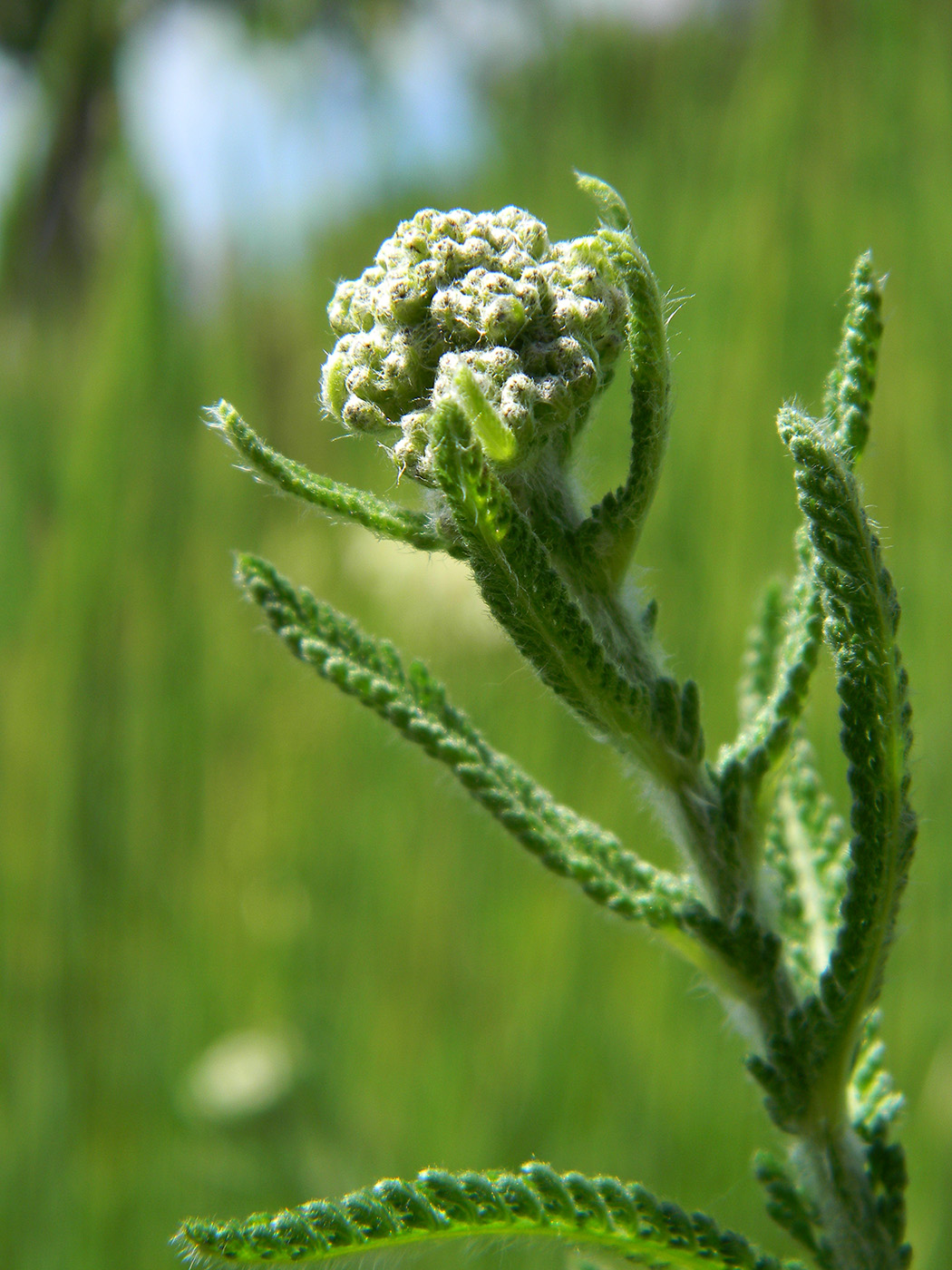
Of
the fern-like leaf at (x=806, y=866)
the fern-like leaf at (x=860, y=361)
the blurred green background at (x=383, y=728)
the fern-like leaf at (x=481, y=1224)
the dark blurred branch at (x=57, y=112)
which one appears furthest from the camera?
the dark blurred branch at (x=57, y=112)

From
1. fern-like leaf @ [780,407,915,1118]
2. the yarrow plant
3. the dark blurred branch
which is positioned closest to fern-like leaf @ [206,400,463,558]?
the yarrow plant

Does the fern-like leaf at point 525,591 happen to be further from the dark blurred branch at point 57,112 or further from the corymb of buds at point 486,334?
the dark blurred branch at point 57,112

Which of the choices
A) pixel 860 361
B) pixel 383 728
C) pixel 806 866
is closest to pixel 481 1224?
pixel 806 866

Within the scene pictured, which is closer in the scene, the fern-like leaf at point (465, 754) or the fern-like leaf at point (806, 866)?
the fern-like leaf at point (465, 754)

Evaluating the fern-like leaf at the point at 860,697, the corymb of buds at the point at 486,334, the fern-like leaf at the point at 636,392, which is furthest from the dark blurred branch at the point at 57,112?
the fern-like leaf at the point at 860,697

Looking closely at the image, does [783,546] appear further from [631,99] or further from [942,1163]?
[631,99]

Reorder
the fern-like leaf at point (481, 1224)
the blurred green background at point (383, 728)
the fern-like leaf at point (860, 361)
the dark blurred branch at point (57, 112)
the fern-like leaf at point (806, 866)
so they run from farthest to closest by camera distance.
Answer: the dark blurred branch at point (57, 112) → the blurred green background at point (383, 728) → the fern-like leaf at point (806, 866) → the fern-like leaf at point (860, 361) → the fern-like leaf at point (481, 1224)

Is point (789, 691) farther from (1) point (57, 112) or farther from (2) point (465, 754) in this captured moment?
(1) point (57, 112)
